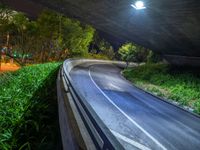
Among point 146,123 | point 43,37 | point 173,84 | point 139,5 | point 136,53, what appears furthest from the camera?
point 136,53

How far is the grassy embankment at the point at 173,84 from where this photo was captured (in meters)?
20.9

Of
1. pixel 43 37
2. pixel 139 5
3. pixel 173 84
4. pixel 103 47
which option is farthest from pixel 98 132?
pixel 103 47

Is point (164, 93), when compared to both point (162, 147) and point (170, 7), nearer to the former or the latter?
point (170, 7)

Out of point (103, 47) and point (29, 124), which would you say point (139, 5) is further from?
point (103, 47)

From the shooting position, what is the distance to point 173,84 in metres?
25.9

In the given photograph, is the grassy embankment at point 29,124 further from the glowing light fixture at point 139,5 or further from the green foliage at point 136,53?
the green foliage at point 136,53

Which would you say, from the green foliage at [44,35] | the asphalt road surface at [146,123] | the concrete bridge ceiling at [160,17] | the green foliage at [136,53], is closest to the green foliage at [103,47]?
the green foliage at [136,53]

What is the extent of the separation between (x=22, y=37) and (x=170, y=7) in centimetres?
3156

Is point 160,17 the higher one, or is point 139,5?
point 139,5

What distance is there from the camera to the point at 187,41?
23.4 meters

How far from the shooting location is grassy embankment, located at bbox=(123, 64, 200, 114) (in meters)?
20.9

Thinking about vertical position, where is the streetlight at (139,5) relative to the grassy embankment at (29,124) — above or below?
above

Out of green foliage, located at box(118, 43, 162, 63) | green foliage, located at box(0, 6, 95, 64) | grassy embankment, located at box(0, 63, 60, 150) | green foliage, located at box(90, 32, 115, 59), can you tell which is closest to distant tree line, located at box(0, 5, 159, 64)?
green foliage, located at box(0, 6, 95, 64)

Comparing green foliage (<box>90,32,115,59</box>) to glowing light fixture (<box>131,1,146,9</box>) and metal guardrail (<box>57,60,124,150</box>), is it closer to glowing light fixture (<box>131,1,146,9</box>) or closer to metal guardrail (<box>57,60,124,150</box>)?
glowing light fixture (<box>131,1,146,9</box>)
